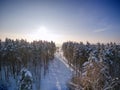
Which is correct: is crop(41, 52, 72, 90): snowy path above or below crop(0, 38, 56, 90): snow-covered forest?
below

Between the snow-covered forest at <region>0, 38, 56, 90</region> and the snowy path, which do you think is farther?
the snowy path

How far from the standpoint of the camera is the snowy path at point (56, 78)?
6200 cm

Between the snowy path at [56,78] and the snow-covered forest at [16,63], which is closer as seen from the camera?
the snow-covered forest at [16,63]

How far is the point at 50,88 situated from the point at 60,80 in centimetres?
822

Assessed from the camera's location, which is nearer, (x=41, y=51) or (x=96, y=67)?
(x=96, y=67)

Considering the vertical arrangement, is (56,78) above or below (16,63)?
below

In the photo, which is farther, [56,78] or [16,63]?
[56,78]

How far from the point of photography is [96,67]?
44.7ft

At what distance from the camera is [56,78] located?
7044 cm

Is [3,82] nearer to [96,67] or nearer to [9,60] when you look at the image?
[9,60]

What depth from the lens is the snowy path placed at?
62000 mm

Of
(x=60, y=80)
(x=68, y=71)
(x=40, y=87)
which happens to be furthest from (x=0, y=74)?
(x=68, y=71)

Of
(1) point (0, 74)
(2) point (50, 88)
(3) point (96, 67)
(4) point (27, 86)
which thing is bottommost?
(2) point (50, 88)

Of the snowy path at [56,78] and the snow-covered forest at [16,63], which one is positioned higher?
the snow-covered forest at [16,63]
